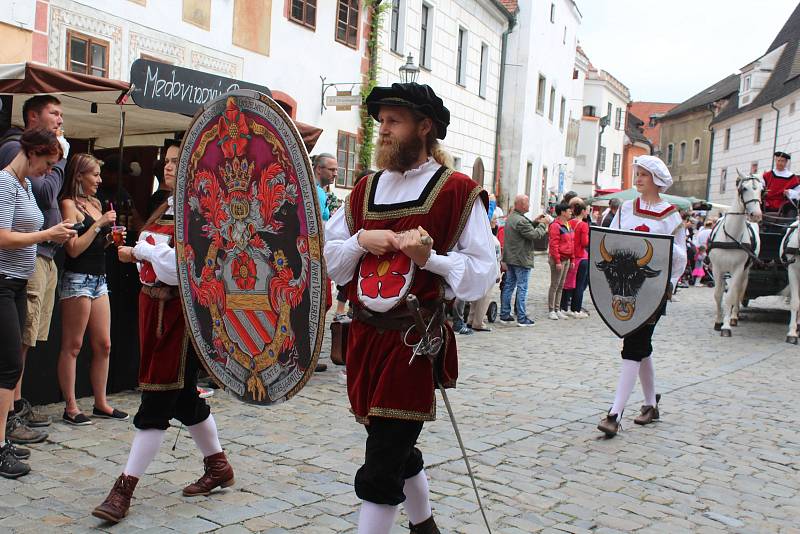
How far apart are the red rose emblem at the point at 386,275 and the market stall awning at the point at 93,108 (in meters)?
4.17

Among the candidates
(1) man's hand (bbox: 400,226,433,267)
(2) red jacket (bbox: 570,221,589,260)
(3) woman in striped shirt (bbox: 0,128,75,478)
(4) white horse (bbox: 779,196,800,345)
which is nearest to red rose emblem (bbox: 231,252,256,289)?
(1) man's hand (bbox: 400,226,433,267)

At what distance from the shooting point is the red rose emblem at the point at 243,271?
3398mm

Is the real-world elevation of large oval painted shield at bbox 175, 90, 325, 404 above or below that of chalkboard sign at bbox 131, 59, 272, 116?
below

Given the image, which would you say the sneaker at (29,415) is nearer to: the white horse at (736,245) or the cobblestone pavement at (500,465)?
the cobblestone pavement at (500,465)

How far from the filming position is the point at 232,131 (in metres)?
3.42

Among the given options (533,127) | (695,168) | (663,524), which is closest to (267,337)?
(663,524)

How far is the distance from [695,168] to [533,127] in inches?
1198

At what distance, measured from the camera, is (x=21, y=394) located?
550 centimetres

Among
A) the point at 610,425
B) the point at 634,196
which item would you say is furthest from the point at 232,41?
the point at 634,196

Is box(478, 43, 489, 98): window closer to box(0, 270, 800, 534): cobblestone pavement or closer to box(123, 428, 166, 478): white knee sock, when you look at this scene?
box(0, 270, 800, 534): cobblestone pavement

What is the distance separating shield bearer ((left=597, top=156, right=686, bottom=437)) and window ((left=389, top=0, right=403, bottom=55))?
14.0m

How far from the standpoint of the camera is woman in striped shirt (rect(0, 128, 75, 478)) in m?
4.24

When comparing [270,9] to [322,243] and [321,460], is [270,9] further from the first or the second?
[322,243]

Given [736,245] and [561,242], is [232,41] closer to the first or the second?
[561,242]
